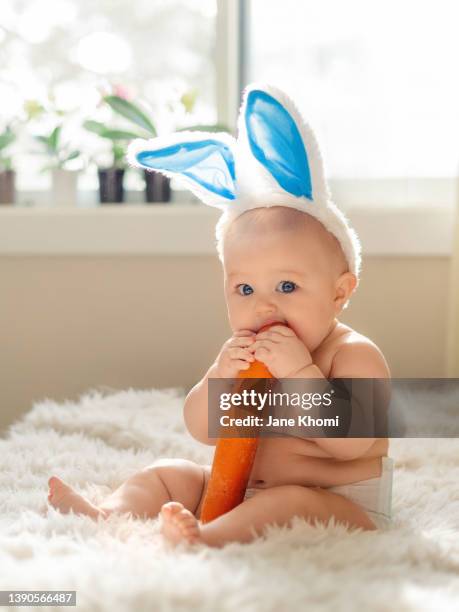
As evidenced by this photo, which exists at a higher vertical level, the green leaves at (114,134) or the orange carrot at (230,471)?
the green leaves at (114,134)

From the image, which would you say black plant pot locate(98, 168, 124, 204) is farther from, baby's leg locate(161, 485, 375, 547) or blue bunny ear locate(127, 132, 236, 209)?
baby's leg locate(161, 485, 375, 547)

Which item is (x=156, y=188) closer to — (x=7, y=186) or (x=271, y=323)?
(x=7, y=186)

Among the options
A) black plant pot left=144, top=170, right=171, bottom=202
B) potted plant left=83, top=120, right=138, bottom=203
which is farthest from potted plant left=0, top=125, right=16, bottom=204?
black plant pot left=144, top=170, right=171, bottom=202

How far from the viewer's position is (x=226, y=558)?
0.76 meters

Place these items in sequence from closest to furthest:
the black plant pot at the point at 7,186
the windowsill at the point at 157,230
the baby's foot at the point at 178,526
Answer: the baby's foot at the point at 178,526, the windowsill at the point at 157,230, the black plant pot at the point at 7,186

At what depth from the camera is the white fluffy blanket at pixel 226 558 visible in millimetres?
681

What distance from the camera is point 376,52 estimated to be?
1.94 meters

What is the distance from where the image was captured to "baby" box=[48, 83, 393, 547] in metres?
0.96

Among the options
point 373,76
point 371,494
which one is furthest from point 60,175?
point 371,494

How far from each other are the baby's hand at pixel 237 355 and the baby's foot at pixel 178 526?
0.21 m

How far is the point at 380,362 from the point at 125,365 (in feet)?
3.53

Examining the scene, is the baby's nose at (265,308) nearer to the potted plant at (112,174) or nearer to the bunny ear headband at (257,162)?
the bunny ear headband at (257,162)

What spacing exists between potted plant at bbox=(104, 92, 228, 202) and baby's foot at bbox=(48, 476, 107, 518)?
114 centimetres

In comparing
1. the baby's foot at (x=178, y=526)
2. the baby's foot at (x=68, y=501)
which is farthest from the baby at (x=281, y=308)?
the baby's foot at (x=178, y=526)
